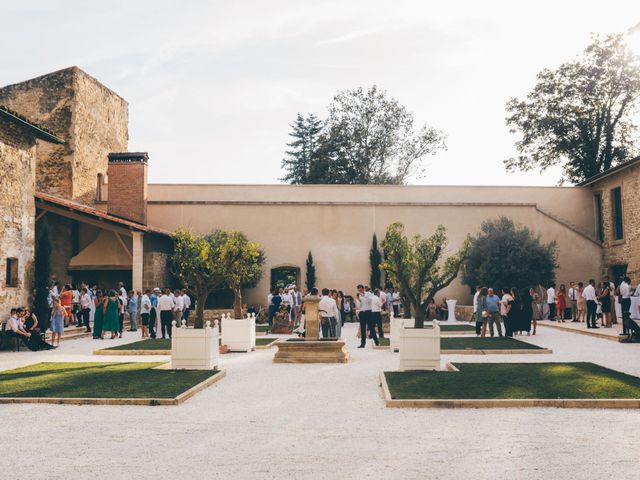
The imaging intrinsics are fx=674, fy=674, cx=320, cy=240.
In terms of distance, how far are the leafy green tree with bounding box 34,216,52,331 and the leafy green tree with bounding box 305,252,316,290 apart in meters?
14.2

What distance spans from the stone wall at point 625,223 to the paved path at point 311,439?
21.7 metres

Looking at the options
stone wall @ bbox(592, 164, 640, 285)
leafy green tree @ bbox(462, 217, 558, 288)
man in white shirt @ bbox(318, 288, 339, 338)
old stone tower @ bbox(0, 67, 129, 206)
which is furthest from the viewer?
old stone tower @ bbox(0, 67, 129, 206)

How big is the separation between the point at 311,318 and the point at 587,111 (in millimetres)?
28047

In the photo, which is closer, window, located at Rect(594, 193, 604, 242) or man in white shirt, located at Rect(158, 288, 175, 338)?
man in white shirt, located at Rect(158, 288, 175, 338)

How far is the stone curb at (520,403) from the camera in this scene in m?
8.67

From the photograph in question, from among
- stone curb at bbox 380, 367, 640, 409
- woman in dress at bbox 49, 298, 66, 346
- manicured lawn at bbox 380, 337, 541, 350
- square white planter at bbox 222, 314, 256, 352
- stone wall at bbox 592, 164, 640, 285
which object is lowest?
stone curb at bbox 380, 367, 640, 409

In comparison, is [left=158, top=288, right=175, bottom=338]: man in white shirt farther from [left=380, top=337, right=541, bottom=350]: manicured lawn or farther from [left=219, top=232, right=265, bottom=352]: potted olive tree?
[left=380, top=337, right=541, bottom=350]: manicured lawn

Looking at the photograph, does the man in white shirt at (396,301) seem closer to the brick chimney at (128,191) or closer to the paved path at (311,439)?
the brick chimney at (128,191)

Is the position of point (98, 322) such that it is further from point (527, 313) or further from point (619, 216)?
point (619, 216)

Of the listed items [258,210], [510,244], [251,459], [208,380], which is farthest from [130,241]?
[251,459]

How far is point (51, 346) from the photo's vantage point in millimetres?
17484

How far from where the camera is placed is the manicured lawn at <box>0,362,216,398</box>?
9.86 metres

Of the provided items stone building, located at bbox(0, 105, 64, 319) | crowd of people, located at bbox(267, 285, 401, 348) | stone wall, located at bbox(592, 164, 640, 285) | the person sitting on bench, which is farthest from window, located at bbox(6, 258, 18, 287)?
stone wall, located at bbox(592, 164, 640, 285)

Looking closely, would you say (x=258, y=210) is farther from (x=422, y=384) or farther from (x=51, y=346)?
(x=422, y=384)
